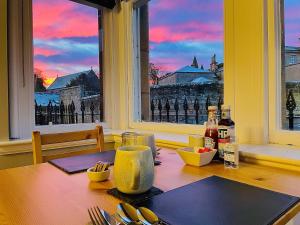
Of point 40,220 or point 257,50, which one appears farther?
point 257,50

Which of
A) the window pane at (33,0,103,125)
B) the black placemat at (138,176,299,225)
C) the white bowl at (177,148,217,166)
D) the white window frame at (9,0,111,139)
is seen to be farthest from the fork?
the window pane at (33,0,103,125)

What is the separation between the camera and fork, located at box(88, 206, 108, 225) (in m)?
0.49

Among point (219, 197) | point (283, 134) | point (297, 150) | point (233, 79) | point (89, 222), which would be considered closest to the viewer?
point (89, 222)

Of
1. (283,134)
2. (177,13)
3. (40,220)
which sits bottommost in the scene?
(40,220)

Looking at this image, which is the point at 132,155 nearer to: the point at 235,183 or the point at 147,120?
the point at 235,183

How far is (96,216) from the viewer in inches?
20.3

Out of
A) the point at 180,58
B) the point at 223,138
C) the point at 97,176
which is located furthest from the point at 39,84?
the point at 223,138

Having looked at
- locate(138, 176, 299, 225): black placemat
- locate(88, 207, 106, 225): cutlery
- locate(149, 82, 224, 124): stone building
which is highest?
locate(149, 82, 224, 124): stone building

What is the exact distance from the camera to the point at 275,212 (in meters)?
0.54

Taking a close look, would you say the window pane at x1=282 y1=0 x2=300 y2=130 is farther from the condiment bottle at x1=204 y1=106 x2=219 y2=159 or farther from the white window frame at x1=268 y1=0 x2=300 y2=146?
the condiment bottle at x1=204 y1=106 x2=219 y2=159

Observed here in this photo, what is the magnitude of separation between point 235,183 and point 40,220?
51 centimetres

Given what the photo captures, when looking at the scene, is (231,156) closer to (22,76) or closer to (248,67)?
(248,67)

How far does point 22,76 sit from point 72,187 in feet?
3.95

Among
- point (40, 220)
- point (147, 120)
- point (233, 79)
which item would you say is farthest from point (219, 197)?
point (147, 120)
